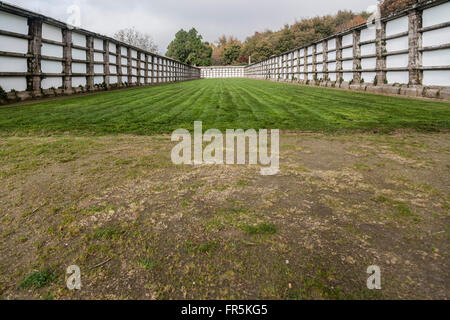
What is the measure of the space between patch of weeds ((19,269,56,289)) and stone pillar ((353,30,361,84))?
14.4 metres

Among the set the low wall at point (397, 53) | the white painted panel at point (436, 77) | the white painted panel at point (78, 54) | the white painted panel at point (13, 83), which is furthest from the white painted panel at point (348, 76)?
the white painted panel at point (13, 83)

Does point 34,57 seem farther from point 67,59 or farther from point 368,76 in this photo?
point 368,76

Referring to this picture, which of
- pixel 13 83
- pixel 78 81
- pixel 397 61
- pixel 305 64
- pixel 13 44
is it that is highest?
pixel 305 64

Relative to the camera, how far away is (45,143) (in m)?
4.17

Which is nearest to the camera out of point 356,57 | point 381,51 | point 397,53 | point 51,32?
point 51,32

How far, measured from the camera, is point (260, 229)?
6.45 ft

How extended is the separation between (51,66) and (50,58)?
0.29 metres

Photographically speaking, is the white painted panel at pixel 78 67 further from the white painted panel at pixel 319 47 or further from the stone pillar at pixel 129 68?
the white painted panel at pixel 319 47

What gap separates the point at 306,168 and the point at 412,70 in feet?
29.4

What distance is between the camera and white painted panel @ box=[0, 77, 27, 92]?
324 inches

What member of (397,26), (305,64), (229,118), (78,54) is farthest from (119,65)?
(397,26)

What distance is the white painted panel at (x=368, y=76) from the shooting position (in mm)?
11891

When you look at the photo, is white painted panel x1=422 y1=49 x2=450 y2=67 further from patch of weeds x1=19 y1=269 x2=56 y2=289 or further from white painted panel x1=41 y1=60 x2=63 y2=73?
white painted panel x1=41 y1=60 x2=63 y2=73
